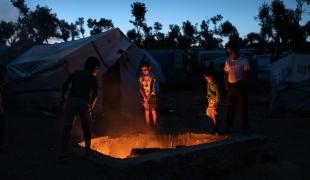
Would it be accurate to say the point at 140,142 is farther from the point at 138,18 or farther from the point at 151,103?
the point at 138,18

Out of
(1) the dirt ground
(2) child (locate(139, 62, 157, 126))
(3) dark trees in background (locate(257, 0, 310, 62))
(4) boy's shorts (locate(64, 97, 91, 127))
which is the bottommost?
(1) the dirt ground

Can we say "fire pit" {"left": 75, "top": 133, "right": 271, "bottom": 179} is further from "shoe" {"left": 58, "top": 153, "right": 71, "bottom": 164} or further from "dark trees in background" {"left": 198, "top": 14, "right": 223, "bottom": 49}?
"dark trees in background" {"left": 198, "top": 14, "right": 223, "bottom": 49}

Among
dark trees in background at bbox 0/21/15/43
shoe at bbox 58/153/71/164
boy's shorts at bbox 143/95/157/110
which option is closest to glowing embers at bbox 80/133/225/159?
boy's shorts at bbox 143/95/157/110

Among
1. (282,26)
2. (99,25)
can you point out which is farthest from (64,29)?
(282,26)

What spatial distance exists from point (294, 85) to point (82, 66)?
644 centimetres

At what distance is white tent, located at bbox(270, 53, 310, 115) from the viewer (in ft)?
47.1

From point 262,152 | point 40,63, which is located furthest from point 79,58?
point 262,152

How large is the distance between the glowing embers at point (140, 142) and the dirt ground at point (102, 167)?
94 cm

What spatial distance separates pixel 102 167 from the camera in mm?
6484

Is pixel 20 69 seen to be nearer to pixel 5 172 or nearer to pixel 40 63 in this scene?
pixel 40 63

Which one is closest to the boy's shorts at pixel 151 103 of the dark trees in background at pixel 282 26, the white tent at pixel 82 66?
the white tent at pixel 82 66

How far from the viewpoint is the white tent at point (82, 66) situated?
1362 cm

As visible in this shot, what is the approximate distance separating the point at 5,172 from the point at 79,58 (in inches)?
291

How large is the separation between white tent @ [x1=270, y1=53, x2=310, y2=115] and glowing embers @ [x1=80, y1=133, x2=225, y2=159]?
633 cm
